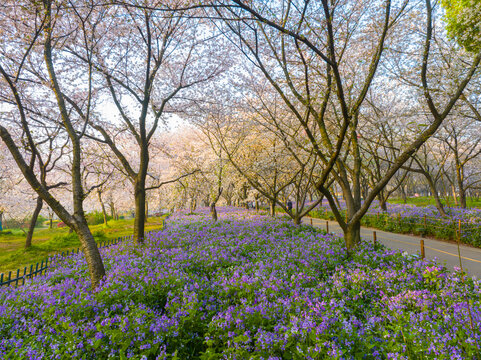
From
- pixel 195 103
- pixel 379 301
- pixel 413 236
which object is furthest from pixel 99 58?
pixel 413 236

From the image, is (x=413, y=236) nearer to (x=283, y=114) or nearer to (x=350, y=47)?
(x=283, y=114)

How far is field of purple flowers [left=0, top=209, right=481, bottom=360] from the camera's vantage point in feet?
9.53

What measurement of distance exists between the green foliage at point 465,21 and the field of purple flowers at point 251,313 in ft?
21.8

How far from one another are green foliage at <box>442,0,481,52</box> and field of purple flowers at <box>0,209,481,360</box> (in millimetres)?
6633

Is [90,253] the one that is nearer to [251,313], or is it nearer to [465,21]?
[251,313]

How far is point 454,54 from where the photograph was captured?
366 inches

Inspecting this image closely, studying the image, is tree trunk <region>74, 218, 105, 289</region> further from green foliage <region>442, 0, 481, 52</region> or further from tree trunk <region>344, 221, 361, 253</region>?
green foliage <region>442, 0, 481, 52</region>

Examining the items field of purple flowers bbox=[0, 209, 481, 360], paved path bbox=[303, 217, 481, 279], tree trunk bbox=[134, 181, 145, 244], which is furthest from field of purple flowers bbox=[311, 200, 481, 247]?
tree trunk bbox=[134, 181, 145, 244]

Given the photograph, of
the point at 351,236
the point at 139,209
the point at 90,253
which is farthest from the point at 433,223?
the point at 90,253

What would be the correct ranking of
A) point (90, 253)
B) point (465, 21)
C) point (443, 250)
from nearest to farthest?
point (90, 253) < point (465, 21) < point (443, 250)

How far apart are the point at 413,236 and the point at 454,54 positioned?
1116 centimetres

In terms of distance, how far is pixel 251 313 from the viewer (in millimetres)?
3547

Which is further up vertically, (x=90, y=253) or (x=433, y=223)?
(x=90, y=253)

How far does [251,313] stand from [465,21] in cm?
939
